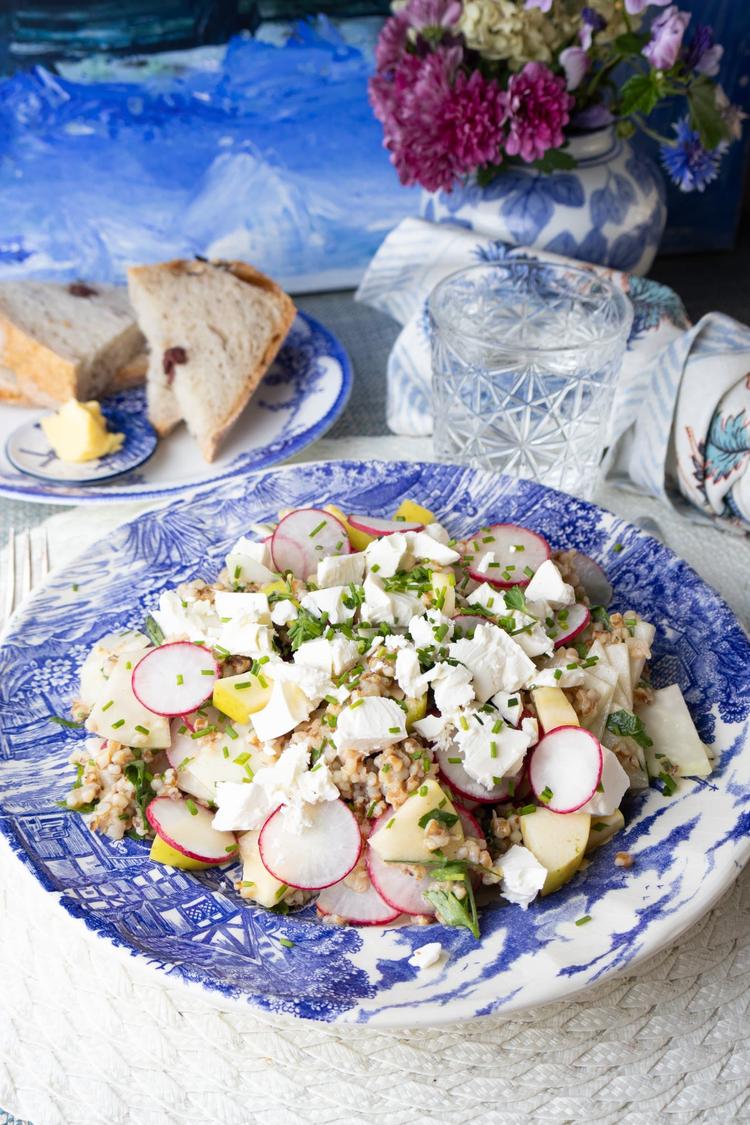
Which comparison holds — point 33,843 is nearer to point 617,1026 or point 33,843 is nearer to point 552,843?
point 552,843

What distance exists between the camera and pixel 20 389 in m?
3.34

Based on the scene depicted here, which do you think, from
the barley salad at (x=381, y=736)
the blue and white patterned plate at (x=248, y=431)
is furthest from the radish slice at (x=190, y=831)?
the blue and white patterned plate at (x=248, y=431)

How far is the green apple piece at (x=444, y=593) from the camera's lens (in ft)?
6.12

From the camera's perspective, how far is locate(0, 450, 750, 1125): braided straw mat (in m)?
1.54

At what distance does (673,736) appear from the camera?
1783 mm

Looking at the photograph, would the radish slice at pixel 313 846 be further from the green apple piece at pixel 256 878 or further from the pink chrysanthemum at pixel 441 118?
the pink chrysanthemum at pixel 441 118

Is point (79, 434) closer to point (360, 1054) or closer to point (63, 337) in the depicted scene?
point (63, 337)

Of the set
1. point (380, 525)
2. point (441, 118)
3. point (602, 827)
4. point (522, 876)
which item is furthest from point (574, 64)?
point (522, 876)

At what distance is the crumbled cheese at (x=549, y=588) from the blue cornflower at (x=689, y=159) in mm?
1749

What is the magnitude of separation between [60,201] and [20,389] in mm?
893

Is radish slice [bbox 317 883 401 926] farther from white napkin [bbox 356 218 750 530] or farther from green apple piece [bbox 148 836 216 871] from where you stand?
white napkin [bbox 356 218 750 530]

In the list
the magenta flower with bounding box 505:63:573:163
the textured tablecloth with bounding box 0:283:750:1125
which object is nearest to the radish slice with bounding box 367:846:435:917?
the textured tablecloth with bounding box 0:283:750:1125

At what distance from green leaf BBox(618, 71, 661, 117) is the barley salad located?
161 centimetres

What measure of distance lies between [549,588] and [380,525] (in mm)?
418
